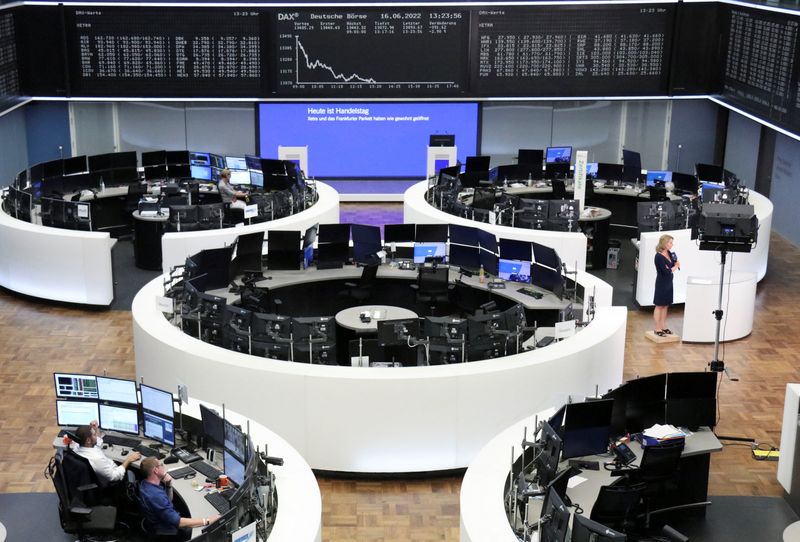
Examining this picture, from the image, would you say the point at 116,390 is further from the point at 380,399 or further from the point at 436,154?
the point at 436,154

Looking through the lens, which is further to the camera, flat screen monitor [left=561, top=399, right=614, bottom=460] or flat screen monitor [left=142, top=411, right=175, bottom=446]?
flat screen monitor [left=142, top=411, right=175, bottom=446]

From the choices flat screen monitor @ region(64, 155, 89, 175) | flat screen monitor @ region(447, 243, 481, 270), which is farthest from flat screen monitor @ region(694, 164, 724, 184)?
flat screen monitor @ region(64, 155, 89, 175)

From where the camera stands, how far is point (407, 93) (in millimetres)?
17562

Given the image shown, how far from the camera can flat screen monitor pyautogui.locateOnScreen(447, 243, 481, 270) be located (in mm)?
12062

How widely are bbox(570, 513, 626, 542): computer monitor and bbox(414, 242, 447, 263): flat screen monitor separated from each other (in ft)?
19.8

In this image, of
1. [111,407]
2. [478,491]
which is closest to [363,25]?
[111,407]

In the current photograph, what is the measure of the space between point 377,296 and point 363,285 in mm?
473

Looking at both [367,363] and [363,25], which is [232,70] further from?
[367,363]

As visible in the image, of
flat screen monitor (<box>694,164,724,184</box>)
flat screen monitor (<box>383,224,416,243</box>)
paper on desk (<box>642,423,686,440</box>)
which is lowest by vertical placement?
paper on desk (<box>642,423,686,440</box>)

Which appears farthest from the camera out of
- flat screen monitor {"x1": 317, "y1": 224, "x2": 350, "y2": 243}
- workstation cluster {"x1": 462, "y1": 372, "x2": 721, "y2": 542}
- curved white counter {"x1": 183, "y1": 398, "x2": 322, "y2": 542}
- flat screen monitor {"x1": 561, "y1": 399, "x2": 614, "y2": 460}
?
flat screen monitor {"x1": 317, "y1": 224, "x2": 350, "y2": 243}

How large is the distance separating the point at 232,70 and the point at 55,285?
216 inches

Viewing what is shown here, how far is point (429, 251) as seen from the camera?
12359 mm

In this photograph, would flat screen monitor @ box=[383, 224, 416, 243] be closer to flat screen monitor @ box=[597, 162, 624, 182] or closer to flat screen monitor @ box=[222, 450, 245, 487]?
flat screen monitor @ box=[222, 450, 245, 487]

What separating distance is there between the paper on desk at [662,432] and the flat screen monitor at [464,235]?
419 centimetres
